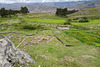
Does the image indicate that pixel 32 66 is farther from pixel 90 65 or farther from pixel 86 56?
pixel 86 56

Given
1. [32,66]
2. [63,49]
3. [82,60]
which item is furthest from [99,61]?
[32,66]

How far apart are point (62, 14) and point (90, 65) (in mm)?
100534

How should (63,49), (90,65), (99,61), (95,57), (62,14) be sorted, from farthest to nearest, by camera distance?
1. (62,14)
2. (63,49)
3. (95,57)
4. (99,61)
5. (90,65)

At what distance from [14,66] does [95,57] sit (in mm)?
18071

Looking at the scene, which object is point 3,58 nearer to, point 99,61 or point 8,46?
point 8,46

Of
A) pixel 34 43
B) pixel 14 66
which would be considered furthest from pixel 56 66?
pixel 34 43

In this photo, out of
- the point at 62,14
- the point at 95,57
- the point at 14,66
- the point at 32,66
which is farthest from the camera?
the point at 62,14

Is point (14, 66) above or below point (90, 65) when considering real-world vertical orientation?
above

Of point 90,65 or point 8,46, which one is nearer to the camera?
point 8,46

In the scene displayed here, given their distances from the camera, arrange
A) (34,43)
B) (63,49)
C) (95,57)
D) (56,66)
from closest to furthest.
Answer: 1. (56,66)
2. (95,57)
3. (63,49)
4. (34,43)

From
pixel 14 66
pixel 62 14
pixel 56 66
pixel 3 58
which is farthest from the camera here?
pixel 62 14

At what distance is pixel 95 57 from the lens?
2055 cm

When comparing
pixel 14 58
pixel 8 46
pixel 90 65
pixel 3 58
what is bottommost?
pixel 90 65

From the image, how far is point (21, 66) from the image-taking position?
509 inches
